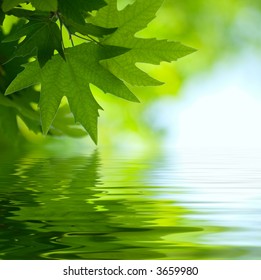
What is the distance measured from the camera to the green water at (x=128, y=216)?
80 centimetres

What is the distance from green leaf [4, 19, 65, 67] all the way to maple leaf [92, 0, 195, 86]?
11 centimetres

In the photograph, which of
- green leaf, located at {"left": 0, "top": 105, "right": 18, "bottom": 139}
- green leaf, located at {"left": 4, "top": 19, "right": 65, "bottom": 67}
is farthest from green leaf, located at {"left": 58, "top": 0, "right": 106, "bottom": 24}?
green leaf, located at {"left": 0, "top": 105, "right": 18, "bottom": 139}

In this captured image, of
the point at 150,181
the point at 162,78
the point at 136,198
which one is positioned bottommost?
the point at 136,198

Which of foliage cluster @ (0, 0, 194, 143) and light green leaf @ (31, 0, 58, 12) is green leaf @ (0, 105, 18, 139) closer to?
foliage cluster @ (0, 0, 194, 143)

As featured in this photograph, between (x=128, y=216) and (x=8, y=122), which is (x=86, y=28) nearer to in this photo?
(x=128, y=216)

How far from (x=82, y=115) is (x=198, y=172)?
0.96 metres

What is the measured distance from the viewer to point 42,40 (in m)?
0.90

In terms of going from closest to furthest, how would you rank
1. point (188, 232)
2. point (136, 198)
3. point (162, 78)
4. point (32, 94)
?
point (188, 232)
point (136, 198)
point (32, 94)
point (162, 78)

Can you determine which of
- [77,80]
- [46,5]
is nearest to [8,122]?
[77,80]

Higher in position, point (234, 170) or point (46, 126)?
point (234, 170)

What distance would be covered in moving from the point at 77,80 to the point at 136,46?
0.10 meters

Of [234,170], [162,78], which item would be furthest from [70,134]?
[162,78]

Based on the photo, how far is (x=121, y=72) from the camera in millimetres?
1005

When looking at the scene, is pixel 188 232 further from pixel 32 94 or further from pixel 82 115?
pixel 32 94
